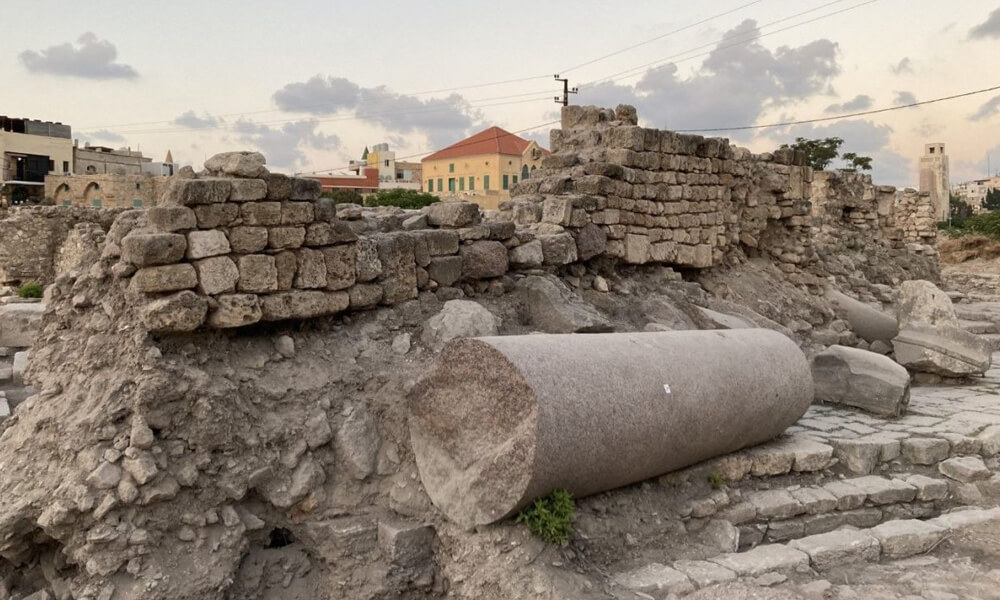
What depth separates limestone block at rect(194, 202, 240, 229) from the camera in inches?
172

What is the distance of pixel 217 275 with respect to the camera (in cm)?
439

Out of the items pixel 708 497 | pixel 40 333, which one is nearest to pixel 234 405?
pixel 40 333

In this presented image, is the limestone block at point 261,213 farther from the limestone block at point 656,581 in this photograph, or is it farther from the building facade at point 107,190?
the building facade at point 107,190

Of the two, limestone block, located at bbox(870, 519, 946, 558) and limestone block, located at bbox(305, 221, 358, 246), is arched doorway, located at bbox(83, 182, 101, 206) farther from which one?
limestone block, located at bbox(870, 519, 946, 558)

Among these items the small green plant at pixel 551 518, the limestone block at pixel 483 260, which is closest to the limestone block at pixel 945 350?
the limestone block at pixel 483 260

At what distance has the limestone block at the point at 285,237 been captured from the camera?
15.1ft

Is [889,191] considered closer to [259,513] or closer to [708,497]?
[708,497]

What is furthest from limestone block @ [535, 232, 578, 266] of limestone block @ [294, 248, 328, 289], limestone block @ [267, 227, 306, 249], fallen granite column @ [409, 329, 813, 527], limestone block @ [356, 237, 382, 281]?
limestone block @ [267, 227, 306, 249]

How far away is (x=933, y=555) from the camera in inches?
175

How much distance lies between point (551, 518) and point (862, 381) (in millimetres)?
3729

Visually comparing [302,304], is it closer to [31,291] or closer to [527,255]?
[527,255]

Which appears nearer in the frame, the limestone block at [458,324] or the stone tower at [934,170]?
the limestone block at [458,324]

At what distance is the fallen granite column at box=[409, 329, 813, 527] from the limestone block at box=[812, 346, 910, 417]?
1917mm

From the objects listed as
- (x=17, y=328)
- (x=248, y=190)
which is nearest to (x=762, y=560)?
(x=248, y=190)
